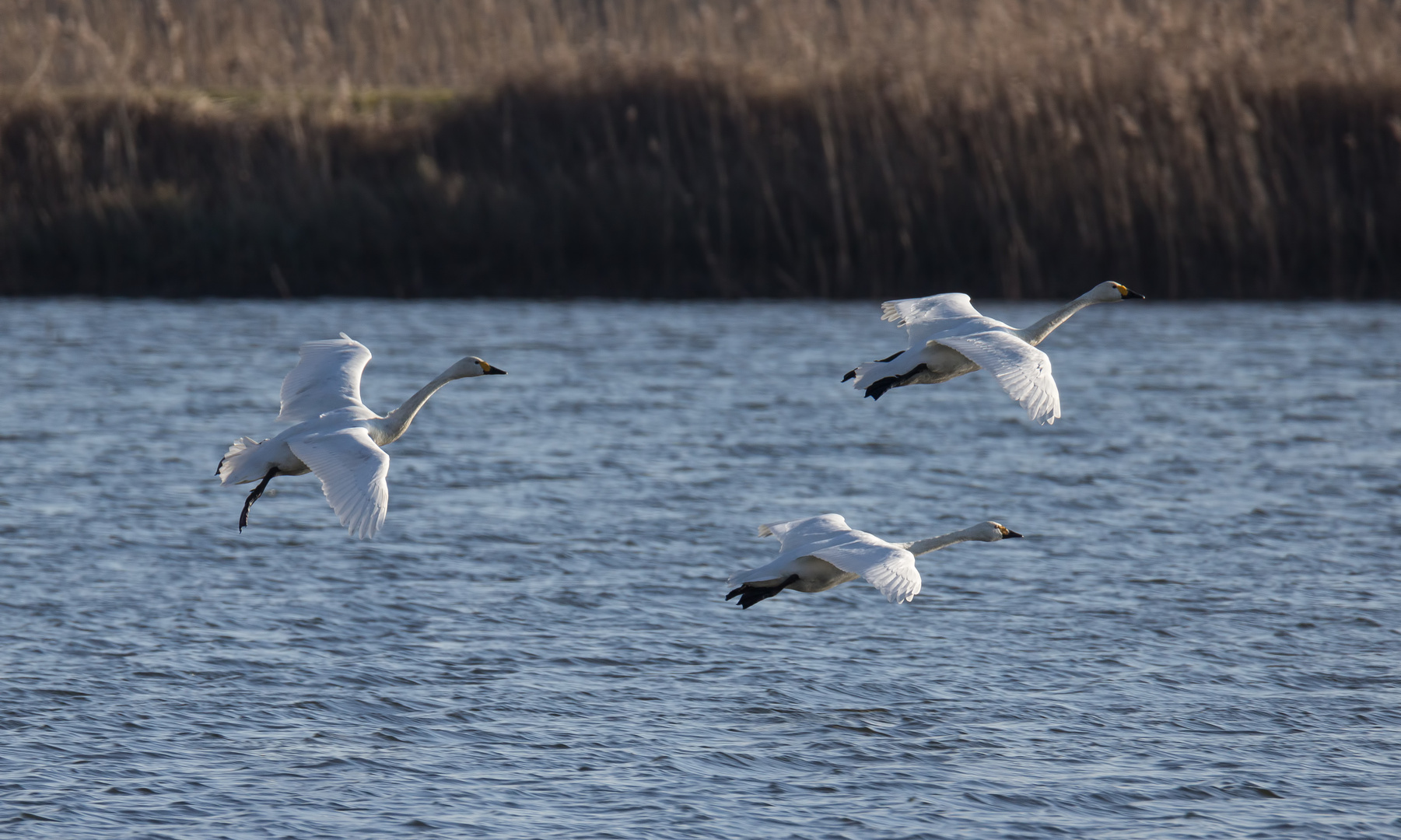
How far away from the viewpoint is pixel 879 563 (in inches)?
274

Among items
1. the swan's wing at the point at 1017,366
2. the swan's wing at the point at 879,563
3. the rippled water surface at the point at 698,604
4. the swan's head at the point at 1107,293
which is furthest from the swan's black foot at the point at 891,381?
the rippled water surface at the point at 698,604

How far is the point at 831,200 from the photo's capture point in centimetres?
1736

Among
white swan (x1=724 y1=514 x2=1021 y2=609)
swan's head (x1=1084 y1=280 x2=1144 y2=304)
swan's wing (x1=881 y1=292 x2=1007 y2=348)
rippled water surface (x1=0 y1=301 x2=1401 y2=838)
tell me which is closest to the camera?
white swan (x1=724 y1=514 x2=1021 y2=609)

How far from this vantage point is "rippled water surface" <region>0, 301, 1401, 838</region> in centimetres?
723

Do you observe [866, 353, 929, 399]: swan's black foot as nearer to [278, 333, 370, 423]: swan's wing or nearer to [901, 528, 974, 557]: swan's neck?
[901, 528, 974, 557]: swan's neck

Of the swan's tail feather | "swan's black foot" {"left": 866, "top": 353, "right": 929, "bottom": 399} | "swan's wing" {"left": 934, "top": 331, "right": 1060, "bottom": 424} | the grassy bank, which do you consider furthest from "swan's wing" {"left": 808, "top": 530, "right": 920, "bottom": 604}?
the grassy bank

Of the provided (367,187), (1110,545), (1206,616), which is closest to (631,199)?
(367,187)

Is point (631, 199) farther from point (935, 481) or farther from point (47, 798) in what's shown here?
point (47, 798)

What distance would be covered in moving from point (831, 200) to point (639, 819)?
11.1 meters

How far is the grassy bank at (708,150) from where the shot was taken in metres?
16.7

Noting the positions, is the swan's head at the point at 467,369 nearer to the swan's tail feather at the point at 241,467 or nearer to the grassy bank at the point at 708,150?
the swan's tail feather at the point at 241,467

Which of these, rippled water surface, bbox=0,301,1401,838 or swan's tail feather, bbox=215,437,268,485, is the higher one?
swan's tail feather, bbox=215,437,268,485

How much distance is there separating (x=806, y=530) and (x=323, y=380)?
230 cm

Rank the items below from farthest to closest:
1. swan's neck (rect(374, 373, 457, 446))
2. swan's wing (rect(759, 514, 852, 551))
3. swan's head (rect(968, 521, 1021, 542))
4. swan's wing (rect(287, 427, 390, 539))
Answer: swan's head (rect(968, 521, 1021, 542)) → swan's neck (rect(374, 373, 457, 446)) → swan's wing (rect(759, 514, 852, 551)) → swan's wing (rect(287, 427, 390, 539))
